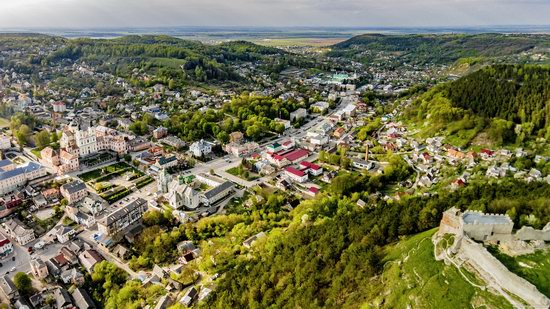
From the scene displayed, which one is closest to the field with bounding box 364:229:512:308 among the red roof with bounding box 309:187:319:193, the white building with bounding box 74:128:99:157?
the red roof with bounding box 309:187:319:193

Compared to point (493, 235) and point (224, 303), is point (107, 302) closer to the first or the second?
point (224, 303)

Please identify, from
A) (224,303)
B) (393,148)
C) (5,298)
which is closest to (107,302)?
(5,298)

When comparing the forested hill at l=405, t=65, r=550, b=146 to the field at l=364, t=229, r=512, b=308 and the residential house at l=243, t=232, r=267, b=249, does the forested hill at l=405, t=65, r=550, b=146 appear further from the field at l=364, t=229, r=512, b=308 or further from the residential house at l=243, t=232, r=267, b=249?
the field at l=364, t=229, r=512, b=308

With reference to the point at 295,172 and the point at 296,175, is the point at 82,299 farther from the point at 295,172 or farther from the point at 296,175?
the point at 295,172

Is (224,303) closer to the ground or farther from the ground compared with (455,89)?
closer to the ground

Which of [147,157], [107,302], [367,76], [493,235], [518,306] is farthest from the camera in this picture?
[367,76]

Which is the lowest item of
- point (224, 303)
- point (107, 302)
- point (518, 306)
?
point (107, 302)

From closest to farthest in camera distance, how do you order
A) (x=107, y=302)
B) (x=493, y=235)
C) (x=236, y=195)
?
(x=493, y=235) → (x=107, y=302) → (x=236, y=195)
